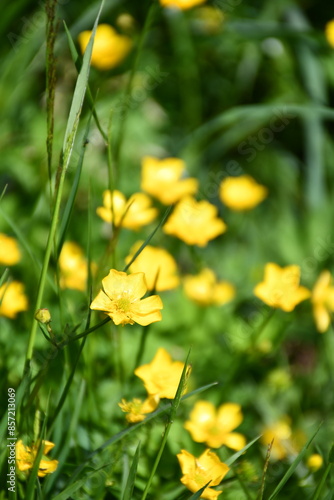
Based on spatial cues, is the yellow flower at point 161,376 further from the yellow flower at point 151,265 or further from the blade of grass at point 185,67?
the blade of grass at point 185,67

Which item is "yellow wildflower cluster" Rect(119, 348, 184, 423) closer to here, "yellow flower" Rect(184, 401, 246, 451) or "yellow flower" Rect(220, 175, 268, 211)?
"yellow flower" Rect(184, 401, 246, 451)

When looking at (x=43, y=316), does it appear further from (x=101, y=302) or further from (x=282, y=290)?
(x=282, y=290)

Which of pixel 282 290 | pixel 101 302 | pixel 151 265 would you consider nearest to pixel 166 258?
pixel 151 265

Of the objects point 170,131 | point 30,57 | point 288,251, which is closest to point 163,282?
point 288,251

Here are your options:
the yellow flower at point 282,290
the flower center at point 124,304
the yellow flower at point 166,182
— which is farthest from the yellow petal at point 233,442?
the yellow flower at point 166,182

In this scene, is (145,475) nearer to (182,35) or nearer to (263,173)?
(263,173)
